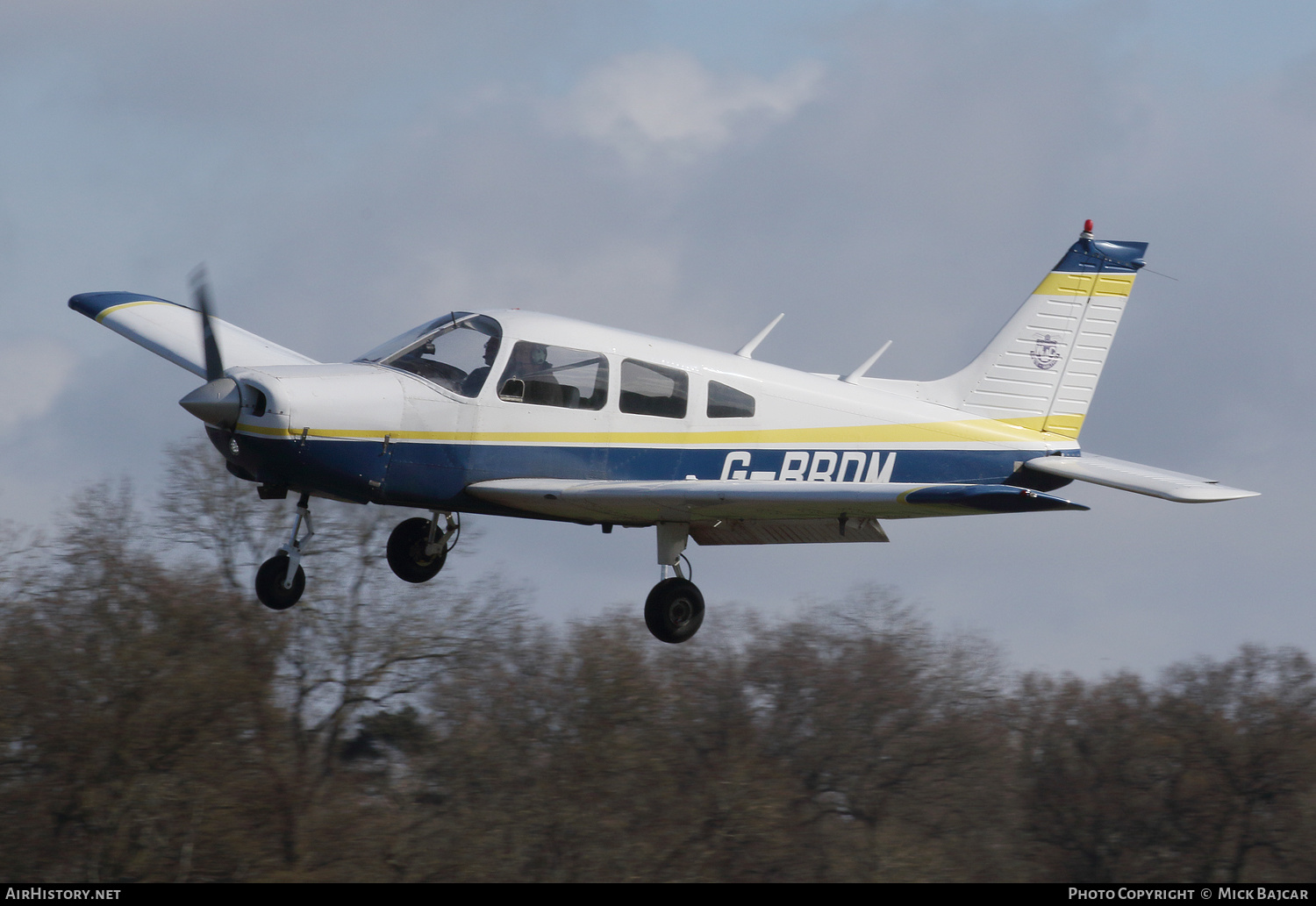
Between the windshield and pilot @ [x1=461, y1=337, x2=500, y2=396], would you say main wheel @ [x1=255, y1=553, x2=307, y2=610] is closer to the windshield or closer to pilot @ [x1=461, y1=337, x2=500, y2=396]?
the windshield

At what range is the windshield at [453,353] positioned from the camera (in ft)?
36.5

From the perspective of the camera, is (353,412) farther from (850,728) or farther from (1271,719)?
(1271,719)

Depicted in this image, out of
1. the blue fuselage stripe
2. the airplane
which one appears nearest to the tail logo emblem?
the airplane

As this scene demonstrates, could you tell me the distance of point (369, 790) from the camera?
29.6m

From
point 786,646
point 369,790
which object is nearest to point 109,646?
point 369,790

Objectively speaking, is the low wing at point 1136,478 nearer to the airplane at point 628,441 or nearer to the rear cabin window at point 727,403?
the airplane at point 628,441

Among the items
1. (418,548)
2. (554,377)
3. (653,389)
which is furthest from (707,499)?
(418,548)

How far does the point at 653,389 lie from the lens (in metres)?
11.6

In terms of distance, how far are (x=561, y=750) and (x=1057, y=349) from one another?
17483 mm

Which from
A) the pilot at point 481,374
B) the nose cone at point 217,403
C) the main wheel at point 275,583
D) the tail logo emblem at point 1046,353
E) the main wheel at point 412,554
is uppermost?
the tail logo emblem at point 1046,353

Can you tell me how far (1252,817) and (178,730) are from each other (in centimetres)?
2464

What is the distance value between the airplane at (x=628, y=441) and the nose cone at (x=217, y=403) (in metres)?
0.01

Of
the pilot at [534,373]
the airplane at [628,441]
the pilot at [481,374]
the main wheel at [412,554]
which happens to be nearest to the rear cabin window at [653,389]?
the airplane at [628,441]

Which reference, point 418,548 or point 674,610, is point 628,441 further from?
point 418,548
